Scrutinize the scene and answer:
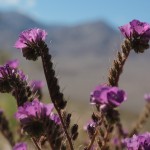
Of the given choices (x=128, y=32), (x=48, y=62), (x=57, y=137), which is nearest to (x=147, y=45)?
(x=128, y=32)

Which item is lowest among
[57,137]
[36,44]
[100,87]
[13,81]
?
[57,137]

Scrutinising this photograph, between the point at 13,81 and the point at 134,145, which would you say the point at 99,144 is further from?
the point at 13,81

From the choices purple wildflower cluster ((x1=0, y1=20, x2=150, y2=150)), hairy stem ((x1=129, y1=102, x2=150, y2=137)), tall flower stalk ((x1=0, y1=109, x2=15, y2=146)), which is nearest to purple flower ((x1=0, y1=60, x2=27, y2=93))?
purple wildflower cluster ((x1=0, y1=20, x2=150, y2=150))

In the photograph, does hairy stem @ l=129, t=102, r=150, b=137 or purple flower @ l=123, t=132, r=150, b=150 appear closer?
purple flower @ l=123, t=132, r=150, b=150

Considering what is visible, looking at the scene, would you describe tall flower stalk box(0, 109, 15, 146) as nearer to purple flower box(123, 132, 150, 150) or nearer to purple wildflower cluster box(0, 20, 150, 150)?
purple wildflower cluster box(0, 20, 150, 150)

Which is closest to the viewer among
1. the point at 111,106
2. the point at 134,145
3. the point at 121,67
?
the point at 111,106

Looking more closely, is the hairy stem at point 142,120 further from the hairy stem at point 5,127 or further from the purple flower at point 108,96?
the purple flower at point 108,96
